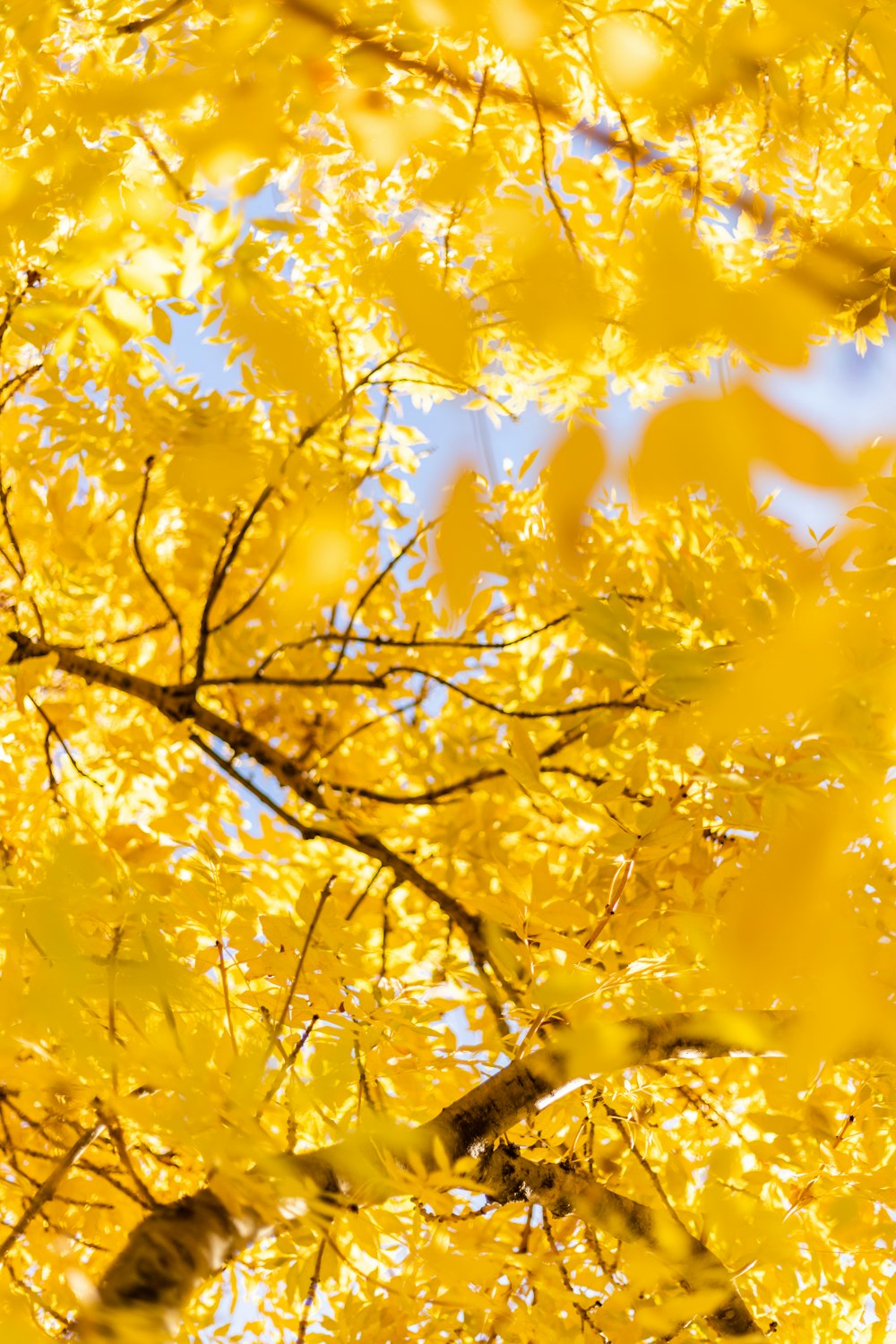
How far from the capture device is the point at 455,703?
9.28 ft

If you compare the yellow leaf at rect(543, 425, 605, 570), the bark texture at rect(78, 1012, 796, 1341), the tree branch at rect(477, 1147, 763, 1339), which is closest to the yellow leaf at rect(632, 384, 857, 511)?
the yellow leaf at rect(543, 425, 605, 570)

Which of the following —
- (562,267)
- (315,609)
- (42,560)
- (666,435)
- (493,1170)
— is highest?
(42,560)

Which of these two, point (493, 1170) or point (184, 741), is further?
point (184, 741)

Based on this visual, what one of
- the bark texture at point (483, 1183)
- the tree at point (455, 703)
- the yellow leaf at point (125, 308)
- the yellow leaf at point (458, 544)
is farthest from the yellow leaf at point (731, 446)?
the yellow leaf at point (125, 308)

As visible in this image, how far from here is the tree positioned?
3.27 feet

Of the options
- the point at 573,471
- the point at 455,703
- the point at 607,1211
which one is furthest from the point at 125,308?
the point at 607,1211

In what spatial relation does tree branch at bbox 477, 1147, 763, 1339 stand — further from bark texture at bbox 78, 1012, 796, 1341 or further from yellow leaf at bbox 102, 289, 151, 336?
yellow leaf at bbox 102, 289, 151, 336

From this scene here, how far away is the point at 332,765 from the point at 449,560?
1.84 meters

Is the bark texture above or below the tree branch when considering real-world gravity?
above

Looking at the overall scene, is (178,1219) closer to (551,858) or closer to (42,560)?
(551,858)

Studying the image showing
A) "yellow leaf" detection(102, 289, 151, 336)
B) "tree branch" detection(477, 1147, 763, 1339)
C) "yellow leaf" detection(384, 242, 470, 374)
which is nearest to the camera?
"yellow leaf" detection(384, 242, 470, 374)

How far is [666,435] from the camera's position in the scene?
82 centimetres

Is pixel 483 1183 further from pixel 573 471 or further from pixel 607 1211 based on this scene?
pixel 573 471

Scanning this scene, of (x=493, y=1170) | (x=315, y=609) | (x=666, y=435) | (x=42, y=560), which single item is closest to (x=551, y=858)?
(x=315, y=609)
